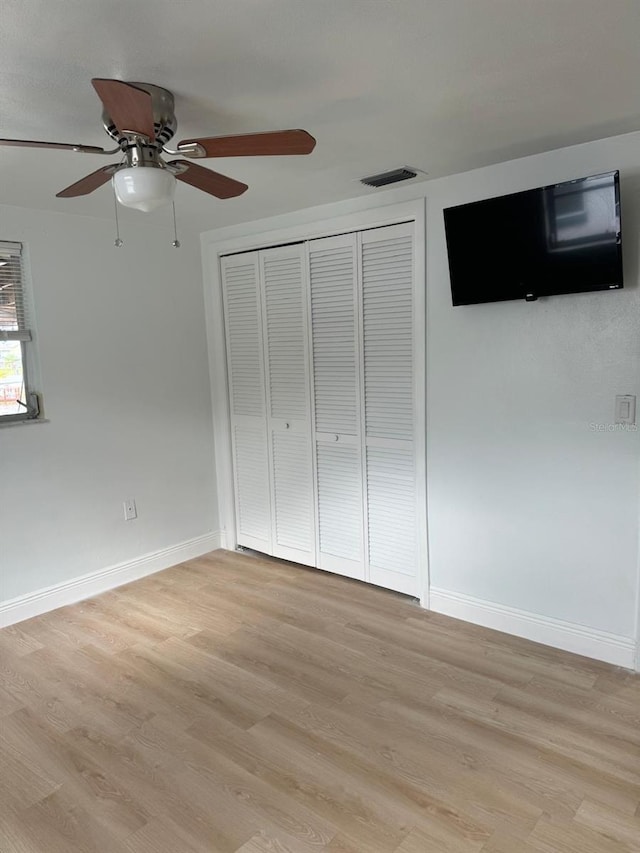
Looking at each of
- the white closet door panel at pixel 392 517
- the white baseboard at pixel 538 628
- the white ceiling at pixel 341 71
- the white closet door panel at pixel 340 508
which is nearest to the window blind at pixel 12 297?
the white ceiling at pixel 341 71

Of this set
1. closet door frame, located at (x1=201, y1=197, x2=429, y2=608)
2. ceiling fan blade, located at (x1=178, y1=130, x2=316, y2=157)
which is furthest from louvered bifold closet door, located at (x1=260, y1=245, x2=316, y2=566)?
ceiling fan blade, located at (x1=178, y1=130, x2=316, y2=157)

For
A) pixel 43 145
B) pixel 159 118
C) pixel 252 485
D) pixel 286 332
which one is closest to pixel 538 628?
pixel 252 485

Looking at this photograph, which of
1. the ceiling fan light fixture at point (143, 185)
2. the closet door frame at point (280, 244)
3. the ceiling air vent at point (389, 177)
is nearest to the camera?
the ceiling fan light fixture at point (143, 185)

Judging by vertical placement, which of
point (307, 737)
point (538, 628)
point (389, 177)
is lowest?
point (307, 737)

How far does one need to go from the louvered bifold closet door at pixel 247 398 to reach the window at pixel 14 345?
129cm

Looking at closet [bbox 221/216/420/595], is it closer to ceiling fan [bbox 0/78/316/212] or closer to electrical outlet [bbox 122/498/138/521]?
electrical outlet [bbox 122/498/138/521]

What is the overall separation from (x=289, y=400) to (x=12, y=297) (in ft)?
5.54

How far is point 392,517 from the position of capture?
3.35 m

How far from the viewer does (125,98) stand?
148cm

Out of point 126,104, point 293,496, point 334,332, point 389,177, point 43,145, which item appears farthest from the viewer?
point 293,496

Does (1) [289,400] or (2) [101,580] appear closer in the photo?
(2) [101,580]

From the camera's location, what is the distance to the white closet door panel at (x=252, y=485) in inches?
158

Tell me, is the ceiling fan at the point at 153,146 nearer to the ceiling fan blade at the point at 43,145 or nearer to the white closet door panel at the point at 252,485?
the ceiling fan blade at the point at 43,145

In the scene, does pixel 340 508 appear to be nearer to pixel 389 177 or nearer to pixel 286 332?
pixel 286 332
